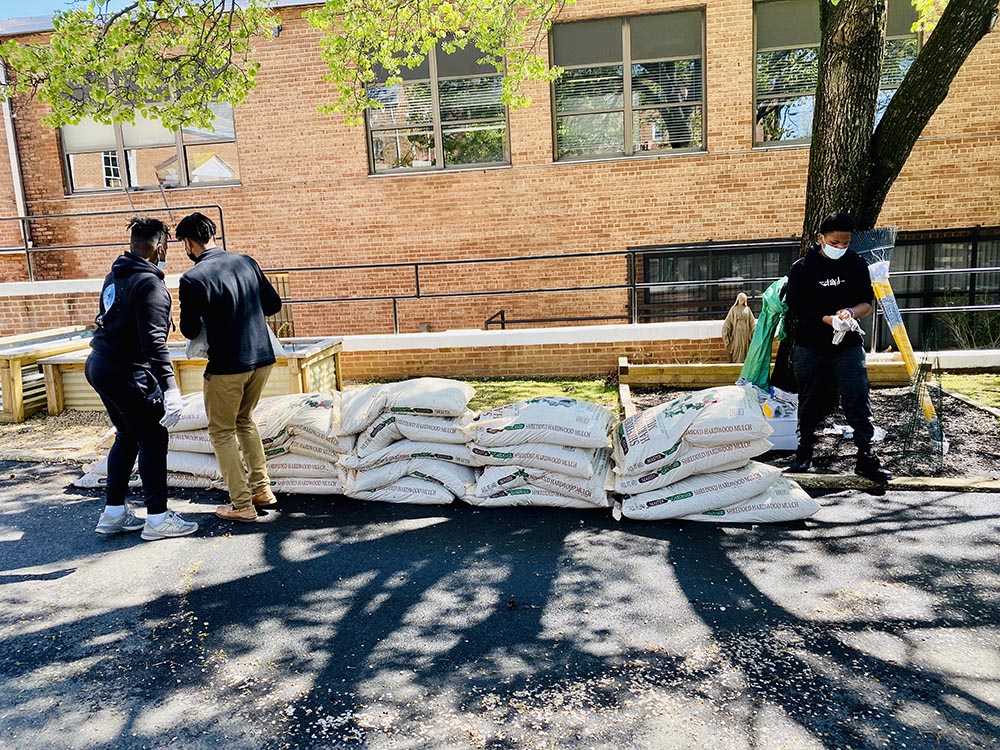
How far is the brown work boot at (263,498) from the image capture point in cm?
527

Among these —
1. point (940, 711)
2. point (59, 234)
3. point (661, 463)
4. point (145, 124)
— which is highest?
point (145, 124)

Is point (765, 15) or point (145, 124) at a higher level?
point (765, 15)

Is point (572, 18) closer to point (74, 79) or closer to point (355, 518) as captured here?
point (74, 79)

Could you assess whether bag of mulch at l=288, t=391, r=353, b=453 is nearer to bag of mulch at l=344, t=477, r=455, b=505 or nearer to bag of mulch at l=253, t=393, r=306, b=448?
bag of mulch at l=253, t=393, r=306, b=448

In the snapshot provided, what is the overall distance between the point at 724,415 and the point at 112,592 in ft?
12.5

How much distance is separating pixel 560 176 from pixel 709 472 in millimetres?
8443

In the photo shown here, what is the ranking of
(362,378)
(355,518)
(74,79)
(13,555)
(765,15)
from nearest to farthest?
1. (13,555)
2. (355,518)
3. (74,79)
4. (362,378)
5. (765,15)

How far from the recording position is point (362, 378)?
10.2m

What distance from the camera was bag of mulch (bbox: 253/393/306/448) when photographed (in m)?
5.54

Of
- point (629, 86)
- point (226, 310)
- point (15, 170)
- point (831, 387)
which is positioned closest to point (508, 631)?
point (226, 310)

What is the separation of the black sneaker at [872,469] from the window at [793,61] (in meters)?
8.14

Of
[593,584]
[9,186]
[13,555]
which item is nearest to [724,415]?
[593,584]

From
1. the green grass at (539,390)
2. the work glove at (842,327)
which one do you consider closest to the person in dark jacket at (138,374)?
the green grass at (539,390)

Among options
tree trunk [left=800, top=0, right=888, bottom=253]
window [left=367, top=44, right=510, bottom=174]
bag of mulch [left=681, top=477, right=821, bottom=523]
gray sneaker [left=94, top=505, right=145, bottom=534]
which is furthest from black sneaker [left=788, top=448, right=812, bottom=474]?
window [left=367, top=44, right=510, bottom=174]
